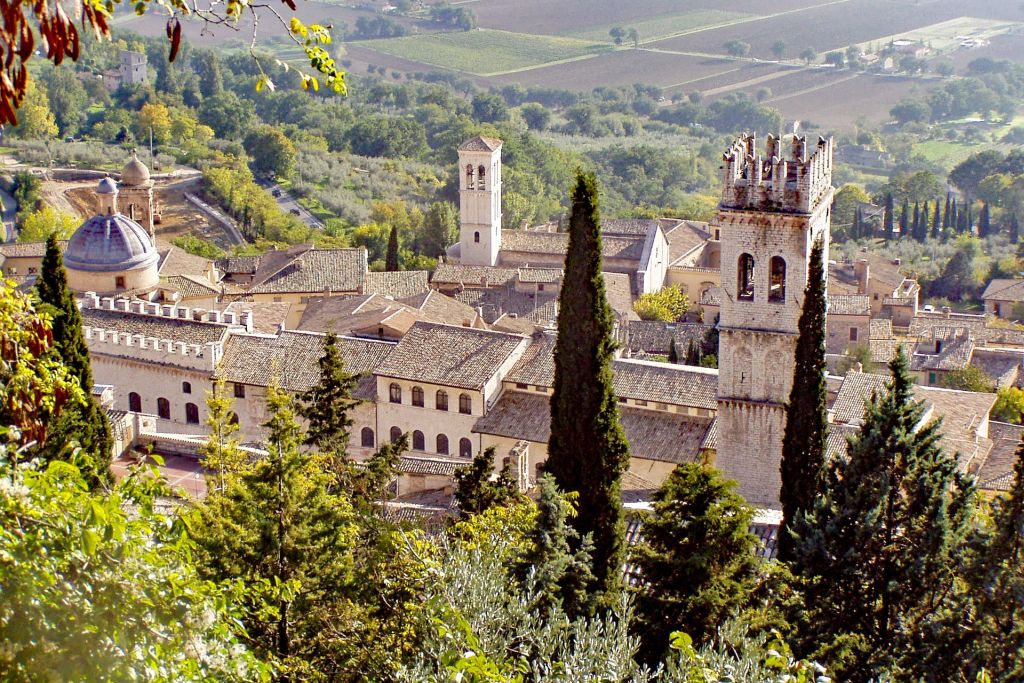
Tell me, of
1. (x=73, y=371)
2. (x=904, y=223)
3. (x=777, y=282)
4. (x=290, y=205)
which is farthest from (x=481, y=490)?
(x=904, y=223)

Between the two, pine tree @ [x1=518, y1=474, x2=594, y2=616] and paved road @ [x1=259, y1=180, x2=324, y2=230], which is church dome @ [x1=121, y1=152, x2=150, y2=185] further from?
pine tree @ [x1=518, y1=474, x2=594, y2=616]

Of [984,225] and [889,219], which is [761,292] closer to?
[889,219]

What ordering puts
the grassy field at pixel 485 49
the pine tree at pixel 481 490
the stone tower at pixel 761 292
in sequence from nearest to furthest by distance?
1. the pine tree at pixel 481 490
2. the stone tower at pixel 761 292
3. the grassy field at pixel 485 49

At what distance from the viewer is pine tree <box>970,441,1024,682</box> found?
14141 mm

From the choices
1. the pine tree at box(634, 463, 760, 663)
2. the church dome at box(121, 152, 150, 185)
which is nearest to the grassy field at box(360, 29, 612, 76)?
the church dome at box(121, 152, 150, 185)

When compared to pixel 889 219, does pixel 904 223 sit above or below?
below

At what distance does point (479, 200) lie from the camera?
54.8 meters

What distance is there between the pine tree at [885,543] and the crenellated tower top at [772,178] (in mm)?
7637

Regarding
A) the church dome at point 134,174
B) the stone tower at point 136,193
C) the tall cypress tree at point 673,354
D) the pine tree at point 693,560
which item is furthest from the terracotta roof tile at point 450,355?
the church dome at point 134,174

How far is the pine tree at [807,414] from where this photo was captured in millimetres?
20703

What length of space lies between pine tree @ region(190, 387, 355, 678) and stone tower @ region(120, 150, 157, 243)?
132 feet

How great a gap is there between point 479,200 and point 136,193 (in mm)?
12761

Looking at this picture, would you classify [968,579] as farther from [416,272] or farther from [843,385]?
[416,272]

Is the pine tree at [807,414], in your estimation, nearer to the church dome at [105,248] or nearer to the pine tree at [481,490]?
the pine tree at [481,490]
